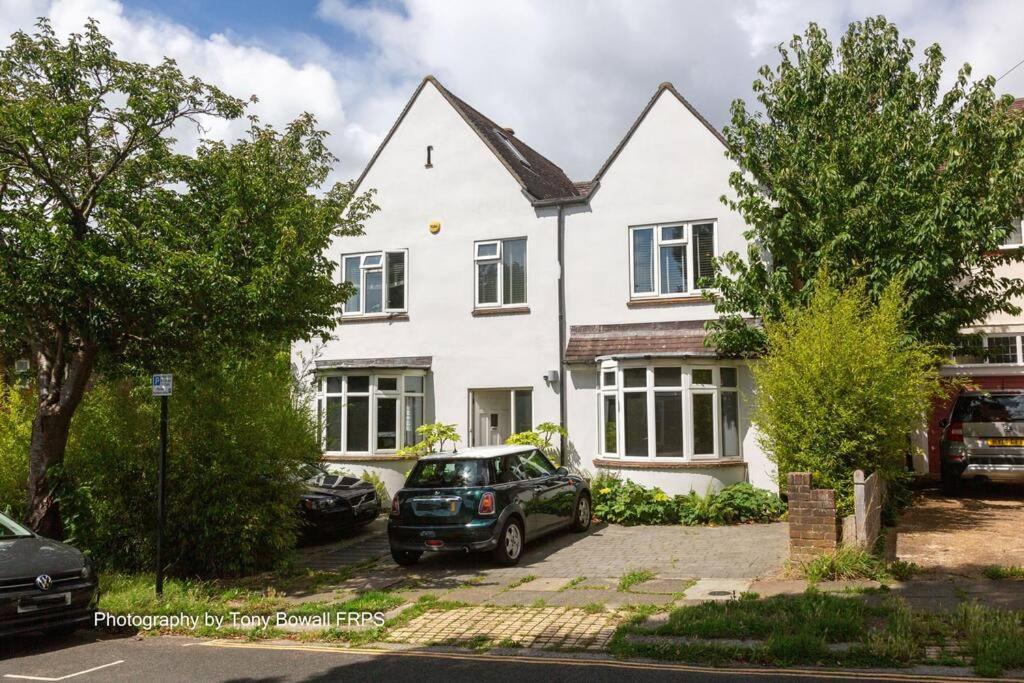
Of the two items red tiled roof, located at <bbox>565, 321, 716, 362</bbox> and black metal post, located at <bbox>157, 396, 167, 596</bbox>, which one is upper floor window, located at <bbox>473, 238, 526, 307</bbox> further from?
black metal post, located at <bbox>157, 396, 167, 596</bbox>

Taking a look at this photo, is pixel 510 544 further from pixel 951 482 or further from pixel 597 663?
pixel 951 482

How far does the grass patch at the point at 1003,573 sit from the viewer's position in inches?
345

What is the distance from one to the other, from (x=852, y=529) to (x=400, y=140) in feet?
46.1

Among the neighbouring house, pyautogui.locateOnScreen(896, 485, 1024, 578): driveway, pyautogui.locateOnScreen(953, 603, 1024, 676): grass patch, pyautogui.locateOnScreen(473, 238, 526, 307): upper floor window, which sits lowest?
pyautogui.locateOnScreen(953, 603, 1024, 676): grass patch

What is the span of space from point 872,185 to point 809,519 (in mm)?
7607

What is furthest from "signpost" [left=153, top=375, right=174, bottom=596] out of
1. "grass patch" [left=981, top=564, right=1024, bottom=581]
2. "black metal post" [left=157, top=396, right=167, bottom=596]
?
"grass patch" [left=981, top=564, right=1024, bottom=581]

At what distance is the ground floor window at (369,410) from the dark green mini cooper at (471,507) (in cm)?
604

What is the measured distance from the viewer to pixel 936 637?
6.84m

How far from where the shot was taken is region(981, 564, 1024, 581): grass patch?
28.8 ft

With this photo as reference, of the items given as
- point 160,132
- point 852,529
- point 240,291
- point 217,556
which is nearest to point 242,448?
point 217,556

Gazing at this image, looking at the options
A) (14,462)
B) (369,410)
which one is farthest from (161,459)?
(369,410)

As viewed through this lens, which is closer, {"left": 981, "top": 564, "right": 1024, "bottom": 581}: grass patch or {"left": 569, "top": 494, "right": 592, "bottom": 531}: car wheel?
{"left": 981, "top": 564, "right": 1024, "bottom": 581}: grass patch

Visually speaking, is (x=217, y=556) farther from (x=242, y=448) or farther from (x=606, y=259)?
(x=606, y=259)

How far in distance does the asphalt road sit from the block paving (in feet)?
1.21
